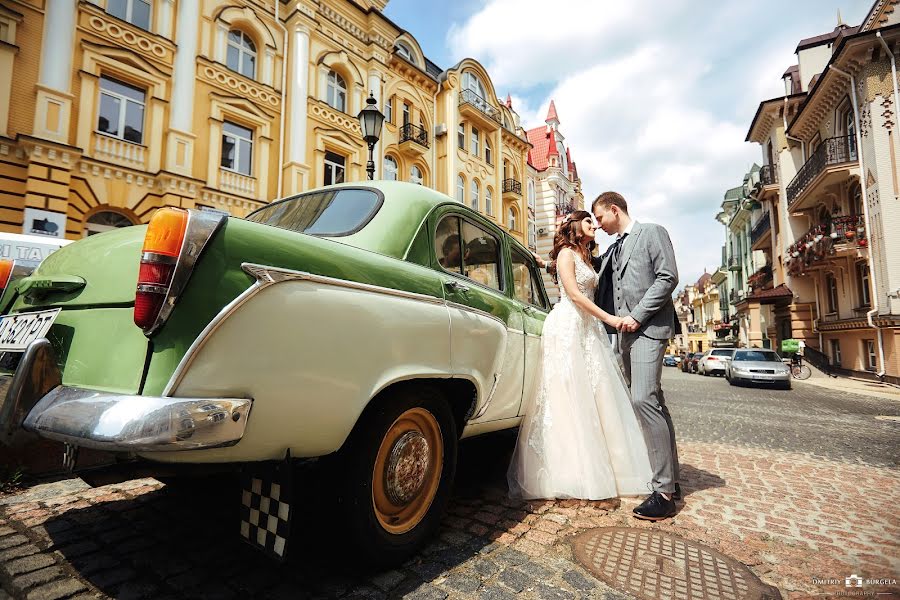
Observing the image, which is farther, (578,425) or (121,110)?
(121,110)

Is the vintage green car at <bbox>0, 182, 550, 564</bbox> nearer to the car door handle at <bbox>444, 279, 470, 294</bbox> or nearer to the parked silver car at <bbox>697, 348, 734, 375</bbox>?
the car door handle at <bbox>444, 279, 470, 294</bbox>

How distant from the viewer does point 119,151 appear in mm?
10484

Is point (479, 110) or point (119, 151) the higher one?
point (479, 110)

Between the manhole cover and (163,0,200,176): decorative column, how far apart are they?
40.8 feet

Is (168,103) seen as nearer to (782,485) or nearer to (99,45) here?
(99,45)

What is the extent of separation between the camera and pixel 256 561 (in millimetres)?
2082

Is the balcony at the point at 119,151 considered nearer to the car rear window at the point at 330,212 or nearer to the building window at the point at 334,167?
the building window at the point at 334,167

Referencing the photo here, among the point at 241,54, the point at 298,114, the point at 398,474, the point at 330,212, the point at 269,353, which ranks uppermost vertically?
the point at 241,54

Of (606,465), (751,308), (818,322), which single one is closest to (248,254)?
(606,465)

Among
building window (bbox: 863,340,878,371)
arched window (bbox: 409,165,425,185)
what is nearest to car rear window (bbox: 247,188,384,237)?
arched window (bbox: 409,165,425,185)

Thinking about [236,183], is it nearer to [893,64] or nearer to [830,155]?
[830,155]

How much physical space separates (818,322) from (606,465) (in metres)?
22.8

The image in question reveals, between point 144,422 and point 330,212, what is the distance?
148 cm

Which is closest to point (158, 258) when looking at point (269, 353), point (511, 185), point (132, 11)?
point (269, 353)
